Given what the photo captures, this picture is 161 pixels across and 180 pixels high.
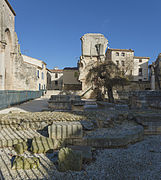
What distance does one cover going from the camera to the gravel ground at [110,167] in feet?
8.62

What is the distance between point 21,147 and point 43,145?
21.8 inches

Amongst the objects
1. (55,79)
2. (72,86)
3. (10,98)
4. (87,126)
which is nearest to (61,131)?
(87,126)

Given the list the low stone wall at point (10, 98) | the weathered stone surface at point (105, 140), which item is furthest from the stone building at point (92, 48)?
the weathered stone surface at point (105, 140)

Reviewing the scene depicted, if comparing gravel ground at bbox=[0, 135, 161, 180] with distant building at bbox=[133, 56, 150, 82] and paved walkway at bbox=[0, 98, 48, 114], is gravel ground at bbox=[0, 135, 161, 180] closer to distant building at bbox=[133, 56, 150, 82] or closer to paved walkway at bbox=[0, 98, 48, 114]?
paved walkway at bbox=[0, 98, 48, 114]

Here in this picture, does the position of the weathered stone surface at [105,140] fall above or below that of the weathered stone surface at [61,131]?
below

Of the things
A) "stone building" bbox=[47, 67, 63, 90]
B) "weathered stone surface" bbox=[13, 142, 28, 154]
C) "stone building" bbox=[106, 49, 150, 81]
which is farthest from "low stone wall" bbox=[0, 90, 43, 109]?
"stone building" bbox=[47, 67, 63, 90]

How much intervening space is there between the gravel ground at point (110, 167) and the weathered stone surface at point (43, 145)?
0.59 feet

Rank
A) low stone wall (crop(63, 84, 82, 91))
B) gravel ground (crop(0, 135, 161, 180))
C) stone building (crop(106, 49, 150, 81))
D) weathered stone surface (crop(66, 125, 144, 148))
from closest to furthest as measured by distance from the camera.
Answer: gravel ground (crop(0, 135, 161, 180)) < weathered stone surface (crop(66, 125, 144, 148)) < low stone wall (crop(63, 84, 82, 91)) < stone building (crop(106, 49, 150, 81))

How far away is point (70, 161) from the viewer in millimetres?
2887

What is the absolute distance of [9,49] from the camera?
17.1m

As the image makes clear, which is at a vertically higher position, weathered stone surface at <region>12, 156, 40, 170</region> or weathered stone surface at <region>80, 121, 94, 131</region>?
weathered stone surface at <region>80, 121, 94, 131</region>

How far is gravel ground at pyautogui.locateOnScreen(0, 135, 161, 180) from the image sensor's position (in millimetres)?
2627

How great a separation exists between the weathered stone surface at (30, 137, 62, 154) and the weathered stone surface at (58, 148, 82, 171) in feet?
2.72

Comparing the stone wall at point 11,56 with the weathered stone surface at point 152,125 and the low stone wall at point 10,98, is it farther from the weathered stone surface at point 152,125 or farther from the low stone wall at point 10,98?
the weathered stone surface at point 152,125
